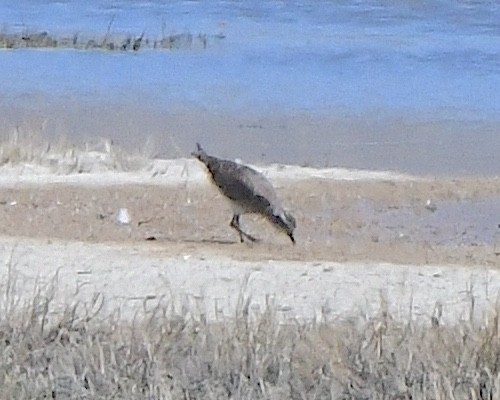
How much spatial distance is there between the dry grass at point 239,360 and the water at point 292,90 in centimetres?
1003

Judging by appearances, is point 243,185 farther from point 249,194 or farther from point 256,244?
point 256,244

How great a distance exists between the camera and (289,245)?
11930 mm

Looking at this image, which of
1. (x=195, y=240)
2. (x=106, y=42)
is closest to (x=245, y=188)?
(x=195, y=240)

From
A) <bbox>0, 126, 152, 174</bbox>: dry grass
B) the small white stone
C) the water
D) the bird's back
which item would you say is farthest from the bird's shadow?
the water

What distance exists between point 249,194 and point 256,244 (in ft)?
1.96

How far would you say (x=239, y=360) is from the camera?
7.28 meters

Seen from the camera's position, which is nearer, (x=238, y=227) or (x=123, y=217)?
(x=238, y=227)

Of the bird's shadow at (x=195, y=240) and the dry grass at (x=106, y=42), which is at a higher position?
the dry grass at (x=106, y=42)

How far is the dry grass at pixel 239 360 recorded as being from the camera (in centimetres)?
709

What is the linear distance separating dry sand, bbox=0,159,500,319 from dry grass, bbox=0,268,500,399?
43.7 inches

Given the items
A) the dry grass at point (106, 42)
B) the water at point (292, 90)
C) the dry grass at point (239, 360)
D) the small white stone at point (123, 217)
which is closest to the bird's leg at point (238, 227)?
the small white stone at point (123, 217)

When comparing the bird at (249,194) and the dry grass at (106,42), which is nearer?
the bird at (249,194)

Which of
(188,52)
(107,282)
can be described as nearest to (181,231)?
(107,282)

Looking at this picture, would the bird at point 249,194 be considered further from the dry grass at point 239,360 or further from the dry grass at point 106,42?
the dry grass at point 106,42
